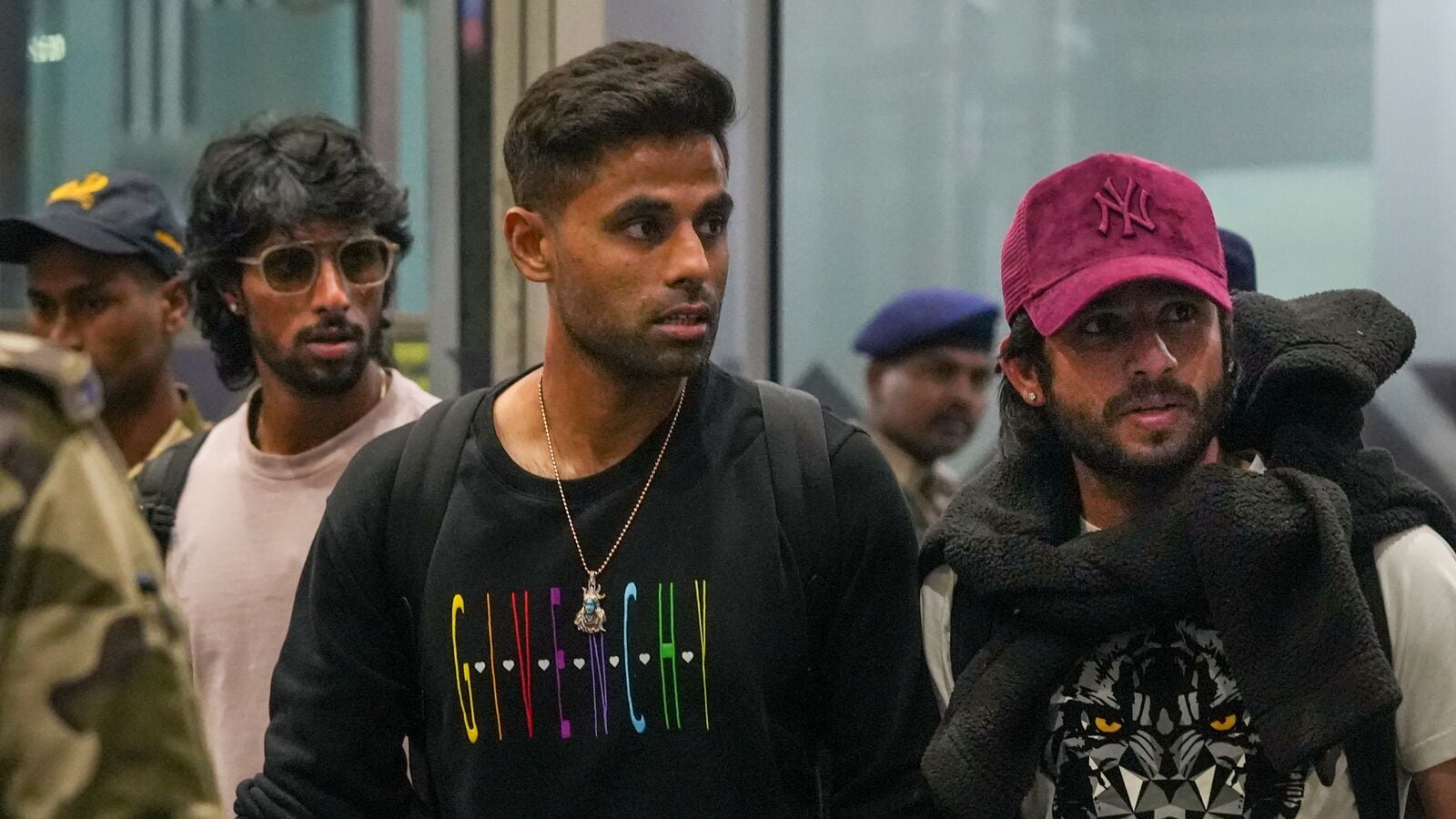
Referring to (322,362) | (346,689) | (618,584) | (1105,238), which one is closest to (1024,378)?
(1105,238)

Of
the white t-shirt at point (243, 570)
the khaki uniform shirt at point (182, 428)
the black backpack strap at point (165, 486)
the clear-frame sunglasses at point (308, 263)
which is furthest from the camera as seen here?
the khaki uniform shirt at point (182, 428)

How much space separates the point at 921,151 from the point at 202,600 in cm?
278

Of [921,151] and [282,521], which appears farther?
[921,151]

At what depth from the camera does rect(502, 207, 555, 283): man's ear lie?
225 centimetres

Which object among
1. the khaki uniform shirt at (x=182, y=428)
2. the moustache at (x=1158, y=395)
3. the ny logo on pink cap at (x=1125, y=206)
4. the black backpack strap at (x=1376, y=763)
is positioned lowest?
the black backpack strap at (x=1376, y=763)

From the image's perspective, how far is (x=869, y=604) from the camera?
2139 millimetres

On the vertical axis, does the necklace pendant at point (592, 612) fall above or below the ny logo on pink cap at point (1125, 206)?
below

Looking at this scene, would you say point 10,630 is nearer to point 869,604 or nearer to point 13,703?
point 13,703

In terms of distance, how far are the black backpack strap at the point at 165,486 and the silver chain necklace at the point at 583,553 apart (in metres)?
0.85

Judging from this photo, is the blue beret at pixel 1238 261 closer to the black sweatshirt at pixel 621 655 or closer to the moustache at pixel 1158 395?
the moustache at pixel 1158 395

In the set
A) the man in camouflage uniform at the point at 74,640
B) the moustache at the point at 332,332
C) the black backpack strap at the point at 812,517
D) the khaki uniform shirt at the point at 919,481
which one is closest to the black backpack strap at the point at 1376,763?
the black backpack strap at the point at 812,517

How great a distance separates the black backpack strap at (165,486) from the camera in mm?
2812

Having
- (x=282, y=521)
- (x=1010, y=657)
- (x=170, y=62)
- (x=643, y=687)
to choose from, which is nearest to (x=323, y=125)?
(x=282, y=521)

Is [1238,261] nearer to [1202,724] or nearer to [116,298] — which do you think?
[1202,724]
